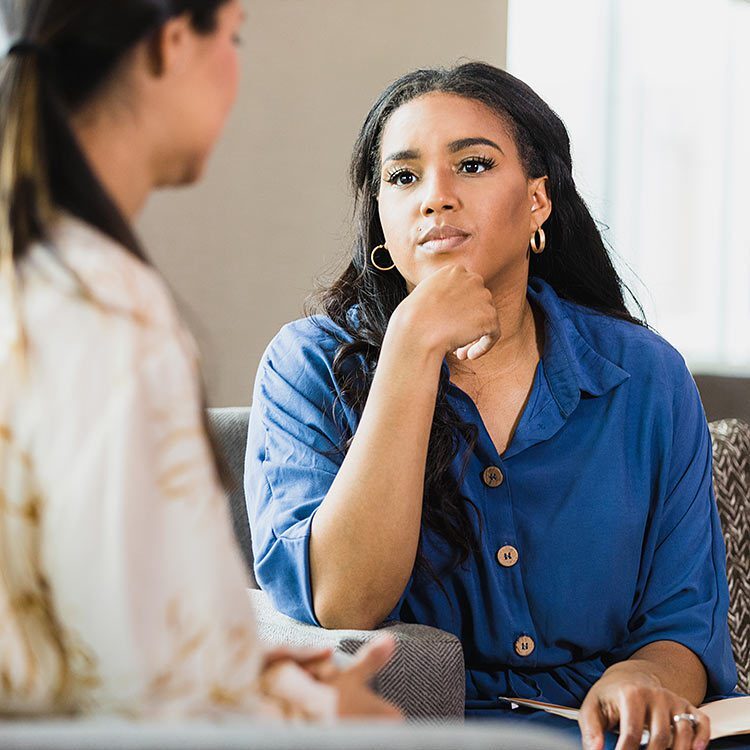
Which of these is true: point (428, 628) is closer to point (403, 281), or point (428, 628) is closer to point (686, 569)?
point (686, 569)

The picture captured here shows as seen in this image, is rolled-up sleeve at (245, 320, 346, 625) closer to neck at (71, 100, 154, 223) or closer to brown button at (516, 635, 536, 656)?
brown button at (516, 635, 536, 656)

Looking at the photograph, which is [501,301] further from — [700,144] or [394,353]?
[700,144]

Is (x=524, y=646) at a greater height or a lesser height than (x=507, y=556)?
lesser

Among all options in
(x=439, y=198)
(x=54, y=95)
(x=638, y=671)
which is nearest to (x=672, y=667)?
(x=638, y=671)

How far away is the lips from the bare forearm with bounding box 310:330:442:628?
273 millimetres

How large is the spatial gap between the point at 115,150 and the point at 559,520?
3.27 feet

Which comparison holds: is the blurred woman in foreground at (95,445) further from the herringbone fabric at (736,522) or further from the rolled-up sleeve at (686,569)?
the herringbone fabric at (736,522)

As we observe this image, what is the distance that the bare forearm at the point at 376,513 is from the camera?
1.41m

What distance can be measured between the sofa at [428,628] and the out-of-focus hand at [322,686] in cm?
40

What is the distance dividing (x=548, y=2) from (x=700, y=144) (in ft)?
3.04

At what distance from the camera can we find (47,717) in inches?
26.6

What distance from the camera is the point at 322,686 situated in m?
0.75

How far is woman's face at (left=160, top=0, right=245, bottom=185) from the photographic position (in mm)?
757

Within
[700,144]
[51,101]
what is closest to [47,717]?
[51,101]
